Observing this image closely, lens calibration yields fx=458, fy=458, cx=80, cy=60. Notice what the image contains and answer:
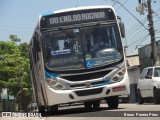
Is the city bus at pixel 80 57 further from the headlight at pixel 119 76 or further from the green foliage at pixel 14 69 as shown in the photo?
the green foliage at pixel 14 69

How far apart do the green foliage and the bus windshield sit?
3359 centimetres

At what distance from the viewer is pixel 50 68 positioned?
14.8 metres

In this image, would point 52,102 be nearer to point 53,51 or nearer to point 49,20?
point 53,51

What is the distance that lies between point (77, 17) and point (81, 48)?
116 centimetres

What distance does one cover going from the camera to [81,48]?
14906 millimetres

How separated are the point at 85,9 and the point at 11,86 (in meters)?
35.8

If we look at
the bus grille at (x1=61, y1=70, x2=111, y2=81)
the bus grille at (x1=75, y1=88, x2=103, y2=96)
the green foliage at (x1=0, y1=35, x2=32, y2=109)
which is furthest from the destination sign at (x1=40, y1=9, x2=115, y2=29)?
the green foliage at (x1=0, y1=35, x2=32, y2=109)

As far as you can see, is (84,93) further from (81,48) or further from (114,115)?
(114,115)

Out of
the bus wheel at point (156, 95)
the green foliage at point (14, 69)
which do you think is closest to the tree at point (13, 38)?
the green foliage at point (14, 69)

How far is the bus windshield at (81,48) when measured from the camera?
48.4ft

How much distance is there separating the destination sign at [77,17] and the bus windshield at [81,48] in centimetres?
28

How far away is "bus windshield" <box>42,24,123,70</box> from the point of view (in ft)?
48.4

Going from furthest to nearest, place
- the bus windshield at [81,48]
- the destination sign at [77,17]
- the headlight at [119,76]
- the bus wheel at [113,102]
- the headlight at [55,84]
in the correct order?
1. the bus wheel at [113,102]
2. the destination sign at [77,17]
3. the headlight at [119,76]
4. the bus windshield at [81,48]
5. the headlight at [55,84]

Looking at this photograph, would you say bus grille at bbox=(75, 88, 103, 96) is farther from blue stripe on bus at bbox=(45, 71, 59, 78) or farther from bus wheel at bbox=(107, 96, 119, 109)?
bus wheel at bbox=(107, 96, 119, 109)
